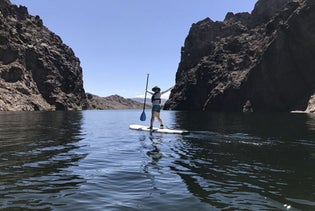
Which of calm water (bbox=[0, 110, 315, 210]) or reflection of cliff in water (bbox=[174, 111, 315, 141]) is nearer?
calm water (bbox=[0, 110, 315, 210])

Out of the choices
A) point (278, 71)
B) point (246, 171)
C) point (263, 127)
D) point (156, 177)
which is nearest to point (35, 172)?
point (156, 177)

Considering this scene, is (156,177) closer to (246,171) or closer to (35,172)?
(246,171)

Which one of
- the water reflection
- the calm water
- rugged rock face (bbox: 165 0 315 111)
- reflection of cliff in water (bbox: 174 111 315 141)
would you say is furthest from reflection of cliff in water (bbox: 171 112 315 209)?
rugged rock face (bbox: 165 0 315 111)

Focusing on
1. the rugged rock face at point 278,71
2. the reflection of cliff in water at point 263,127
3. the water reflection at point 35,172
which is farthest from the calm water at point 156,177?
the rugged rock face at point 278,71

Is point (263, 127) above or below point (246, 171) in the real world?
above

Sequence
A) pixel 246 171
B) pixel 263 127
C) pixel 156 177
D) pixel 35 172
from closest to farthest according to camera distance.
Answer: pixel 156 177
pixel 35 172
pixel 246 171
pixel 263 127

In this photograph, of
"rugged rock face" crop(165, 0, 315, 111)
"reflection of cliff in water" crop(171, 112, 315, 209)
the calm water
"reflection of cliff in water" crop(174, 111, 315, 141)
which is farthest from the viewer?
"rugged rock face" crop(165, 0, 315, 111)

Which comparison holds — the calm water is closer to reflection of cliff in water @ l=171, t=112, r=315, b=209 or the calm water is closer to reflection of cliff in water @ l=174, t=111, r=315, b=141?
Result: reflection of cliff in water @ l=171, t=112, r=315, b=209

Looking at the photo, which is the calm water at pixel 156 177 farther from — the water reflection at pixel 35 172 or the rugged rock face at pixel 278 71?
the rugged rock face at pixel 278 71

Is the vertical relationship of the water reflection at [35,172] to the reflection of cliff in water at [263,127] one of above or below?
below

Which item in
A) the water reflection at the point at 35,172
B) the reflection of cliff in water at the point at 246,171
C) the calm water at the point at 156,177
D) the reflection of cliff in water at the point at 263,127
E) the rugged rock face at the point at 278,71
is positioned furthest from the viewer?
the rugged rock face at the point at 278,71

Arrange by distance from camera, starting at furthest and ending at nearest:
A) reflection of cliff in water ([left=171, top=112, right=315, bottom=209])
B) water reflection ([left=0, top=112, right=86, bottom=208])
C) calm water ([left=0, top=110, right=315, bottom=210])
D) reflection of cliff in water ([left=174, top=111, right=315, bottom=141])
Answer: reflection of cliff in water ([left=174, top=111, right=315, bottom=141]) → reflection of cliff in water ([left=171, top=112, right=315, bottom=209]) → water reflection ([left=0, top=112, right=86, bottom=208]) → calm water ([left=0, top=110, right=315, bottom=210])

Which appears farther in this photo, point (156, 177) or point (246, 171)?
point (246, 171)

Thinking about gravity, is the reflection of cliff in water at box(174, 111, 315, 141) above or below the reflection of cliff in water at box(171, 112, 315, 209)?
above
